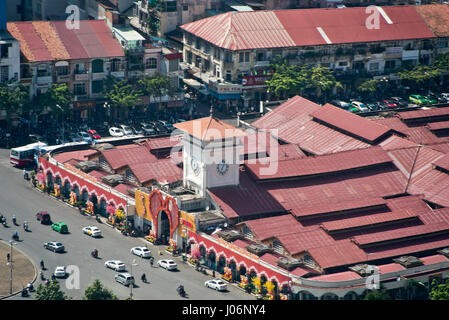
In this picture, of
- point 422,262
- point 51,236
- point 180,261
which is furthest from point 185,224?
point 422,262

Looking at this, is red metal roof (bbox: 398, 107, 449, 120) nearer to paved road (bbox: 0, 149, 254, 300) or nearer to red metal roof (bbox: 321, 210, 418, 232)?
red metal roof (bbox: 321, 210, 418, 232)

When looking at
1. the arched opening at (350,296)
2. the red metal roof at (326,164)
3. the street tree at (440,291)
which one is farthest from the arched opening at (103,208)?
the street tree at (440,291)

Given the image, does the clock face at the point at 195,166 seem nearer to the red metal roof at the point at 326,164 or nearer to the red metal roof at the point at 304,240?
the red metal roof at the point at 326,164

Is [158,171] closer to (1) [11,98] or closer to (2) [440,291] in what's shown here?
(1) [11,98]

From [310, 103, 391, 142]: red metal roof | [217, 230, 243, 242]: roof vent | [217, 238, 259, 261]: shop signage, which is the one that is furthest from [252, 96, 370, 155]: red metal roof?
[217, 238, 259, 261]: shop signage

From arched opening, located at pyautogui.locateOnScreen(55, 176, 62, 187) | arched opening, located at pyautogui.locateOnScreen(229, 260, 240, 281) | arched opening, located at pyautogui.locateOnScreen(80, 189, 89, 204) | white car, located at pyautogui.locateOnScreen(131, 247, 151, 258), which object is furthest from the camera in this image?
arched opening, located at pyautogui.locateOnScreen(55, 176, 62, 187)

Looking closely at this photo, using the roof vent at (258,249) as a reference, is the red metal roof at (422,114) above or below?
above

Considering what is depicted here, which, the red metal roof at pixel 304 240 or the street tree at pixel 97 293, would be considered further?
the red metal roof at pixel 304 240
